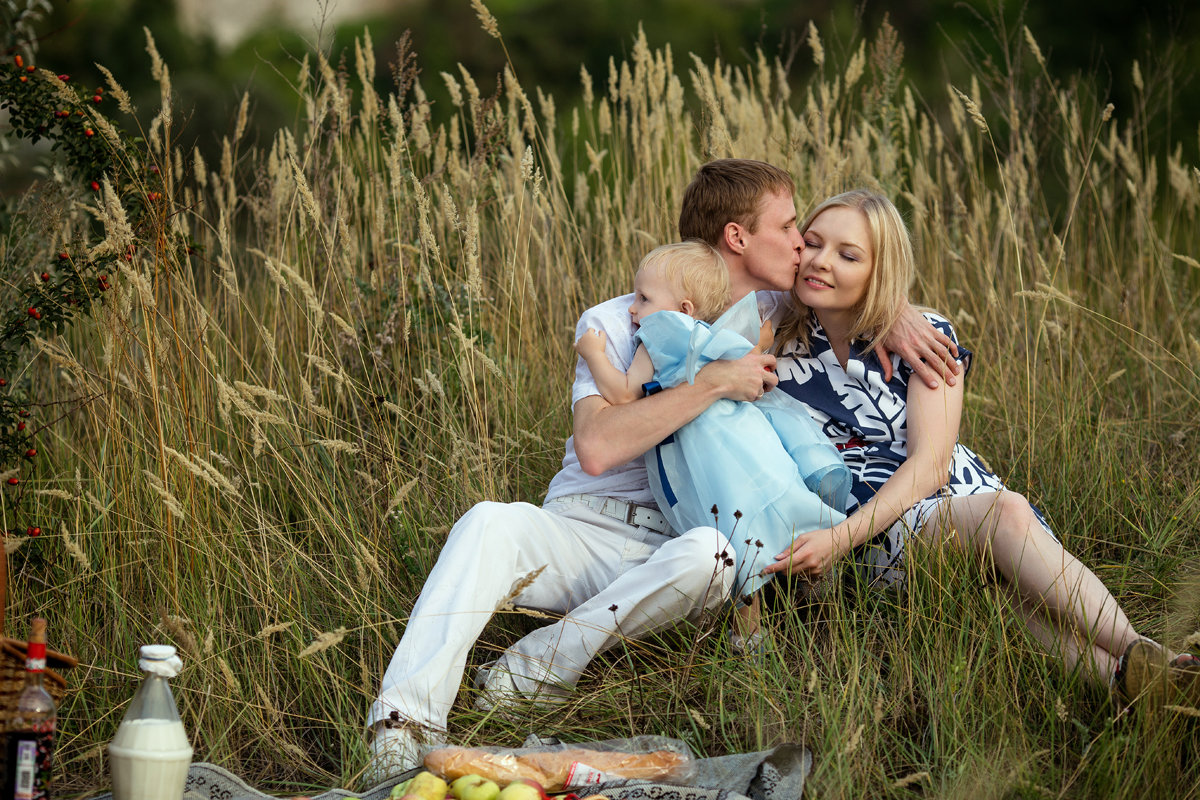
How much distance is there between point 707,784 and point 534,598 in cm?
61

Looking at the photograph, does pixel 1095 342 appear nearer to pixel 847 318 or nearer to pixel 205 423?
pixel 847 318

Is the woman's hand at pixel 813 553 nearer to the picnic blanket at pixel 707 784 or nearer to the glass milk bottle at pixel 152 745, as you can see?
the picnic blanket at pixel 707 784

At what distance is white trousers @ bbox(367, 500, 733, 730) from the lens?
225cm

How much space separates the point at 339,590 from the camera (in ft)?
8.96

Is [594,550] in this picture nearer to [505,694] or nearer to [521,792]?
[505,694]

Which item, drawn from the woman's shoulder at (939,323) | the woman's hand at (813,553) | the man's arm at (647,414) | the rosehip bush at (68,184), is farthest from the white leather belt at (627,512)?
the rosehip bush at (68,184)

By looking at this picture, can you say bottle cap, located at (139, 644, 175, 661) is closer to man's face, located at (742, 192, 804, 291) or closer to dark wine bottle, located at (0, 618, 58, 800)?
dark wine bottle, located at (0, 618, 58, 800)

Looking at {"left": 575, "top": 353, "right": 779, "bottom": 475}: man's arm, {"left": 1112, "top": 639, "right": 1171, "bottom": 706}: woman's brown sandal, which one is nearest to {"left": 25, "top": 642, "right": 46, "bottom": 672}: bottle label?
{"left": 575, "top": 353, "right": 779, "bottom": 475}: man's arm

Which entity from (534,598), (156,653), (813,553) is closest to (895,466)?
(813,553)

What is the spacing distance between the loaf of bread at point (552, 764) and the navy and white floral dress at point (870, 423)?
0.71 metres

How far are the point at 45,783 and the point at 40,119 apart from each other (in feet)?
5.58

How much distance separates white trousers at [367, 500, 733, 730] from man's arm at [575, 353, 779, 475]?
0.66 ft

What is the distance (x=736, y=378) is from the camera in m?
2.54

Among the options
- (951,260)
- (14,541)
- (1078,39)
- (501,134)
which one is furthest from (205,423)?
(1078,39)
